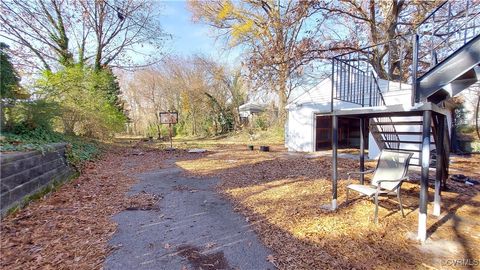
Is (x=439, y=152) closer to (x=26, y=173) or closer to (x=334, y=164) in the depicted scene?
(x=334, y=164)

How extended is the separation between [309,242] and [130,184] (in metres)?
4.56

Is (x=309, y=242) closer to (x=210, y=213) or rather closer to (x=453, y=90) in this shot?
(x=210, y=213)

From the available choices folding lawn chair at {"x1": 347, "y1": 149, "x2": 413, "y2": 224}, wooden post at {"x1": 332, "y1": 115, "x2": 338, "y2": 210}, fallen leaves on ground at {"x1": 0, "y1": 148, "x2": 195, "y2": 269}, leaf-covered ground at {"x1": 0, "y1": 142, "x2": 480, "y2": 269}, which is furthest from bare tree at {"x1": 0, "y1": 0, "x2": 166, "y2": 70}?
folding lawn chair at {"x1": 347, "y1": 149, "x2": 413, "y2": 224}

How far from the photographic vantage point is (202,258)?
104 inches

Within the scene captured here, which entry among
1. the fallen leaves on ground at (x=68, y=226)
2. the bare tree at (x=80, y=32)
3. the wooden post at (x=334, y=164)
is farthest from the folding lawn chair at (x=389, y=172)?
the bare tree at (x=80, y=32)

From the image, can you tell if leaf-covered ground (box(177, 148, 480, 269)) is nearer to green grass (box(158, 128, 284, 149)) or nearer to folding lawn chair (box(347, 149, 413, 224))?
folding lawn chair (box(347, 149, 413, 224))

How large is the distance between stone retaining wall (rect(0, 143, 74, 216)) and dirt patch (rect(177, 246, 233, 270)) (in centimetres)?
268

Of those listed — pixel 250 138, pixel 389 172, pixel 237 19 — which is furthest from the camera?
pixel 250 138

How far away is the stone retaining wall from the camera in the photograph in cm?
345

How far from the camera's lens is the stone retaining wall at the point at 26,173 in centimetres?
345

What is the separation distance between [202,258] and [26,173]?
3.43 m

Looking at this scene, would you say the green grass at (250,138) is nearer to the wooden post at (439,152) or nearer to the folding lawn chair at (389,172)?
the folding lawn chair at (389,172)

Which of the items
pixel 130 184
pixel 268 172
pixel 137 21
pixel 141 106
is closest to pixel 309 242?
pixel 268 172

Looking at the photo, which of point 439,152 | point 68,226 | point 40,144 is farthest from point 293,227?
point 40,144
